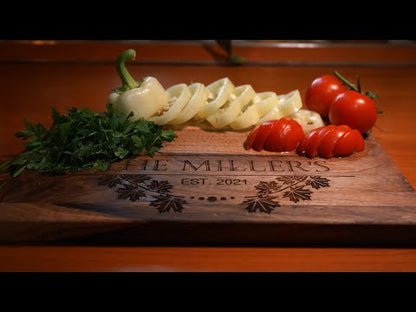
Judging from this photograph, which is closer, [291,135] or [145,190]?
[145,190]

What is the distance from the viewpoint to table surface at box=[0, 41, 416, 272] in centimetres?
143

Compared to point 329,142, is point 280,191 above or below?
below

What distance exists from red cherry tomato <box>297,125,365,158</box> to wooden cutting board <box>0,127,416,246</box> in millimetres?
45

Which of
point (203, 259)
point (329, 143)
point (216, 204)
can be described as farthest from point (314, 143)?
point (203, 259)

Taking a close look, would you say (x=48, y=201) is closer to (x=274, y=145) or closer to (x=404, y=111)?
(x=274, y=145)

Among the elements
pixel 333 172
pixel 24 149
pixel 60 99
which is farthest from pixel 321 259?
pixel 60 99

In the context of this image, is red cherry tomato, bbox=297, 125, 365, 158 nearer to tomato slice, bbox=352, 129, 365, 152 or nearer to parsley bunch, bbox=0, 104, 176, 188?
tomato slice, bbox=352, 129, 365, 152

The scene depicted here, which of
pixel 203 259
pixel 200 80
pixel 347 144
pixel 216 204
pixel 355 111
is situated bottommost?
pixel 203 259

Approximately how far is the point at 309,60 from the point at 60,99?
1.22 meters

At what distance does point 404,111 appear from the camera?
7.92ft

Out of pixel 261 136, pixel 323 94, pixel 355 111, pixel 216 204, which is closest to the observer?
pixel 216 204

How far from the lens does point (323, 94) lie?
2174mm

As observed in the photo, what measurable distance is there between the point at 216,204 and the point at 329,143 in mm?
503

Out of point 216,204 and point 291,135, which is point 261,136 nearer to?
point 291,135
